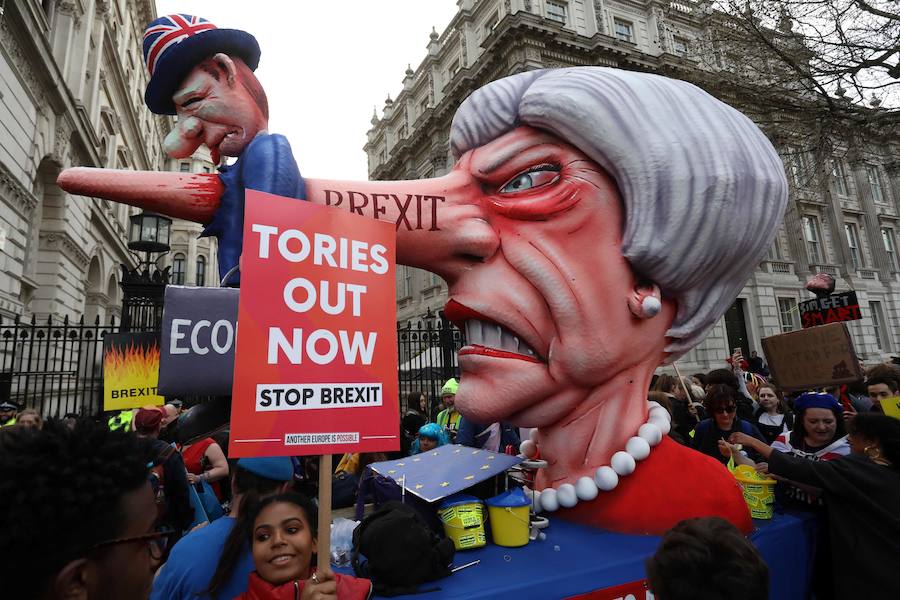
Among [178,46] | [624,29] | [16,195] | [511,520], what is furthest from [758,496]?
[624,29]

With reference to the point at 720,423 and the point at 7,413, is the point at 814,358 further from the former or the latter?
the point at 7,413

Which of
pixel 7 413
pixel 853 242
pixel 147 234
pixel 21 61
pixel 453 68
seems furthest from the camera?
pixel 453 68

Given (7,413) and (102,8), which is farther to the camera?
(102,8)

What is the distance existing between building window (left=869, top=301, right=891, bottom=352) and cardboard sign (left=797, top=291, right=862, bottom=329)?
21160mm

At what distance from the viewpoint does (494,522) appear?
6.75 feet

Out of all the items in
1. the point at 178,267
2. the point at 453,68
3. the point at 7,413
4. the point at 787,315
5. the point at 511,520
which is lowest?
the point at 511,520

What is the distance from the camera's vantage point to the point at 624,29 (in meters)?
22.0

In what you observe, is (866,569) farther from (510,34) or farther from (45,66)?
(510,34)

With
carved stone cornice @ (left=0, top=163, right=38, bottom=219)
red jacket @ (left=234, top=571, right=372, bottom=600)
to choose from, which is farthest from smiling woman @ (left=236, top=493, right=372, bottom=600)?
carved stone cornice @ (left=0, top=163, right=38, bottom=219)

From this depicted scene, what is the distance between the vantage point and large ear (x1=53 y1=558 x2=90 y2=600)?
37.4 inches

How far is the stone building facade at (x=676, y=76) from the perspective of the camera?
1861cm

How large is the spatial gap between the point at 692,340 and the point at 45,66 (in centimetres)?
1601

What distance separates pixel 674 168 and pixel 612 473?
122cm

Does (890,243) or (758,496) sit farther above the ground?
(890,243)
